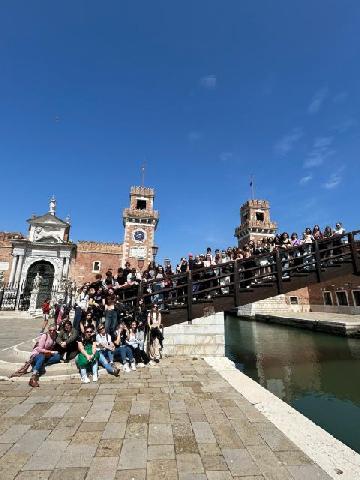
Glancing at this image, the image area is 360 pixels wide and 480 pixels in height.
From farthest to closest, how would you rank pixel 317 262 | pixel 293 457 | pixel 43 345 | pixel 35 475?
1. pixel 317 262
2. pixel 43 345
3. pixel 293 457
4. pixel 35 475

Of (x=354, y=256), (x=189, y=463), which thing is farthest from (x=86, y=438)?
(x=354, y=256)

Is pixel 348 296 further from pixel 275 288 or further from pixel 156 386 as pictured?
pixel 156 386

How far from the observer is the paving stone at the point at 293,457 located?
3221 mm

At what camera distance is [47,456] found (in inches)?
129

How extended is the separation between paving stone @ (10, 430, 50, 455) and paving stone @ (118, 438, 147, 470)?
1099mm

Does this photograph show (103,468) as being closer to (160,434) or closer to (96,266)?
(160,434)

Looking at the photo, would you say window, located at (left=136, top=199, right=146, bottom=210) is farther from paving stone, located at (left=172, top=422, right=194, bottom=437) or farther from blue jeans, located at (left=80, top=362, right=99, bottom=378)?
paving stone, located at (left=172, top=422, right=194, bottom=437)

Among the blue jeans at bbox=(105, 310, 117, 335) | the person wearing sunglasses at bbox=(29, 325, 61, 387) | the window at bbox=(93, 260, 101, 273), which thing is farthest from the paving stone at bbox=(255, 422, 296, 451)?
the window at bbox=(93, 260, 101, 273)

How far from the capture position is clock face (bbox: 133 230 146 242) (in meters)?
38.8

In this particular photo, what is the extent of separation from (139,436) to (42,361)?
3.80 meters

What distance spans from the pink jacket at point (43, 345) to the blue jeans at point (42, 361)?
0.16 metres

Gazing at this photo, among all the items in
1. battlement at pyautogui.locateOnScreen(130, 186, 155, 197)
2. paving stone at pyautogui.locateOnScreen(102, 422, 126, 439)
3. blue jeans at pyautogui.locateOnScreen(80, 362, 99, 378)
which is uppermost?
battlement at pyautogui.locateOnScreen(130, 186, 155, 197)

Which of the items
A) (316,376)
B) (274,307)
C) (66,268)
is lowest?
(316,376)

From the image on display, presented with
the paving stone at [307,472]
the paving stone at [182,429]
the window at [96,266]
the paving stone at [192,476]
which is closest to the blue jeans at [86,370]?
the paving stone at [182,429]
